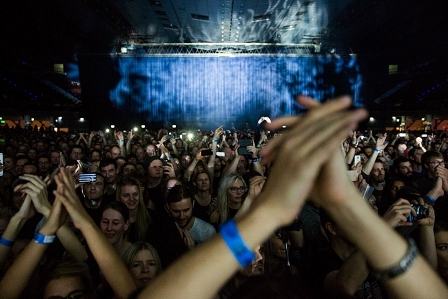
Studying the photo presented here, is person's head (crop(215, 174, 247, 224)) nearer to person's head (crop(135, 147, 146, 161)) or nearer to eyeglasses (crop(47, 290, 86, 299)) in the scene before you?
eyeglasses (crop(47, 290, 86, 299))

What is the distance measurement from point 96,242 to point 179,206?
6.49ft

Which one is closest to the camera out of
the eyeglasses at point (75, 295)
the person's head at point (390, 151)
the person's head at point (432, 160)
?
the eyeglasses at point (75, 295)

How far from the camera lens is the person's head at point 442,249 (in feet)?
7.48

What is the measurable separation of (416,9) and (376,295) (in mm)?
17109

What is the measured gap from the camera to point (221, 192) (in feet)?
13.1

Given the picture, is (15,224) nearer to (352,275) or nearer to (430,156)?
(352,275)

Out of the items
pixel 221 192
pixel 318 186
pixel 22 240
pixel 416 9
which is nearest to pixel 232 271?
pixel 318 186

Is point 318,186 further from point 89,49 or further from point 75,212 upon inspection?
point 89,49

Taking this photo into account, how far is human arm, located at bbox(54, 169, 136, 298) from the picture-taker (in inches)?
54.1

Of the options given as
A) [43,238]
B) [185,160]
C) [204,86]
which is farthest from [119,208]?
[204,86]

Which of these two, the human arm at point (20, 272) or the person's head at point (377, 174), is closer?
the human arm at point (20, 272)

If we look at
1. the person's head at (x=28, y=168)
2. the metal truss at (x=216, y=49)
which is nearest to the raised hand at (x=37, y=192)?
the person's head at (x=28, y=168)

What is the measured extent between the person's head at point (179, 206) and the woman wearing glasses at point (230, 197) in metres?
0.52

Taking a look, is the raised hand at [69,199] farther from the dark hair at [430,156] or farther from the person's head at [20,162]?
the person's head at [20,162]
